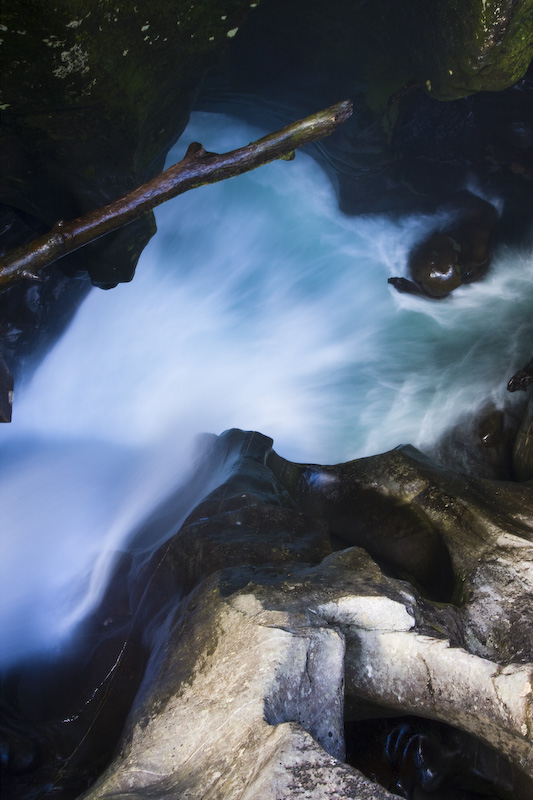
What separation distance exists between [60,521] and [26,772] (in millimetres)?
2969

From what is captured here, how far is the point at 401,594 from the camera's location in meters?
3.29

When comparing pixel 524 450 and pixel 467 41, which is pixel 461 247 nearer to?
pixel 467 41

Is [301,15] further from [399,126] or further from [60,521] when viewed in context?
[60,521]

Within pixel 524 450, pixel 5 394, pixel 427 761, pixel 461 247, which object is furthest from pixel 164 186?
pixel 461 247

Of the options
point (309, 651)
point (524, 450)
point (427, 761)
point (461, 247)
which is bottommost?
point (427, 761)

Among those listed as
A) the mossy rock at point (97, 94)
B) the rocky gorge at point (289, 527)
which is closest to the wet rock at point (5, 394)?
the rocky gorge at point (289, 527)

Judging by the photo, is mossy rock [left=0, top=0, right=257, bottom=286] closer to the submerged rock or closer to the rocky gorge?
the rocky gorge

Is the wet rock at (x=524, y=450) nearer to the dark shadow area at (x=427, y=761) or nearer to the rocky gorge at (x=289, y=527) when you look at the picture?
the rocky gorge at (x=289, y=527)

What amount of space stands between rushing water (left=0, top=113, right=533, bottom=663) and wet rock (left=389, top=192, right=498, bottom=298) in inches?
8.4

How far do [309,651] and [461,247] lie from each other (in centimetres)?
634

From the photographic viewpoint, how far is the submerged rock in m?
2.54

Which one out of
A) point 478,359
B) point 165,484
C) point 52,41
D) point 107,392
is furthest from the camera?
point 107,392

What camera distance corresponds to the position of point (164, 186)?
384cm

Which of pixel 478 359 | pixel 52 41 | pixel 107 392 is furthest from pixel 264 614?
pixel 107 392
